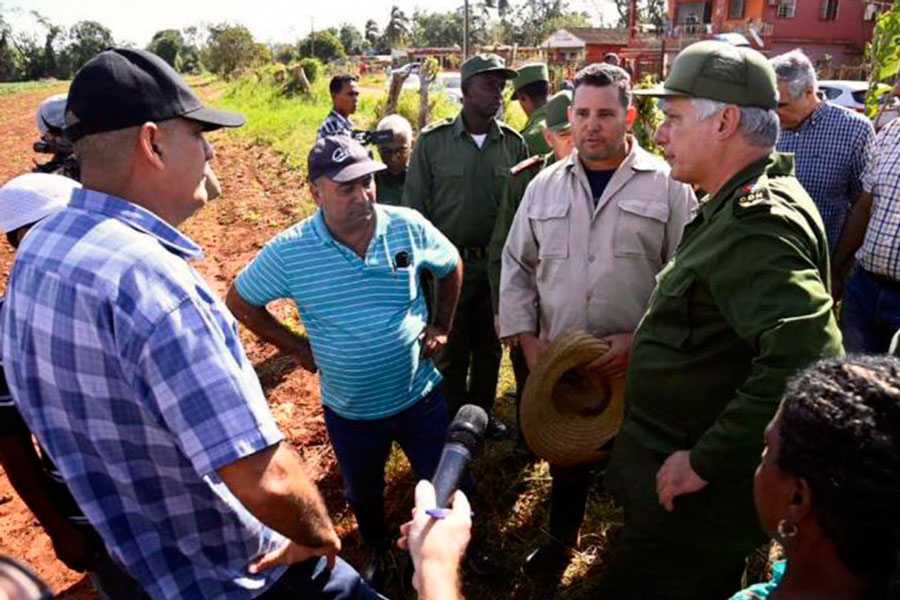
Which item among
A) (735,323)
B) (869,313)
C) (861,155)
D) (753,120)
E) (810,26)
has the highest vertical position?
(810,26)

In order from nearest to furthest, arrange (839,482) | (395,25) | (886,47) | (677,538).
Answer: (839,482) → (677,538) → (886,47) → (395,25)

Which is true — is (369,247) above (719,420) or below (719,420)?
above

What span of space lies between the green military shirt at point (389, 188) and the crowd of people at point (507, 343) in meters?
1.42

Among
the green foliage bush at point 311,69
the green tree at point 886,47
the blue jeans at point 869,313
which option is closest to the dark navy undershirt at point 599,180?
the blue jeans at point 869,313

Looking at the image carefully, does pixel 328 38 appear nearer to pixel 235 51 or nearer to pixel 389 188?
pixel 235 51

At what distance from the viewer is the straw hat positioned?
2648 millimetres

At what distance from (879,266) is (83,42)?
3166 inches

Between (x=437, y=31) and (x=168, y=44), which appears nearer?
(x=168, y=44)

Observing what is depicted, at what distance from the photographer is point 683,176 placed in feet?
7.23

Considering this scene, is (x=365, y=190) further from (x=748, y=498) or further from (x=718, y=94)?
(x=748, y=498)

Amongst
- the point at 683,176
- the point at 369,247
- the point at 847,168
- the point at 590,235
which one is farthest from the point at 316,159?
the point at 847,168

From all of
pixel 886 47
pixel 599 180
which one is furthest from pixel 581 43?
pixel 599 180

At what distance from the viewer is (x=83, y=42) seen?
220ft

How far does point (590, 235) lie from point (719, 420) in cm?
118
